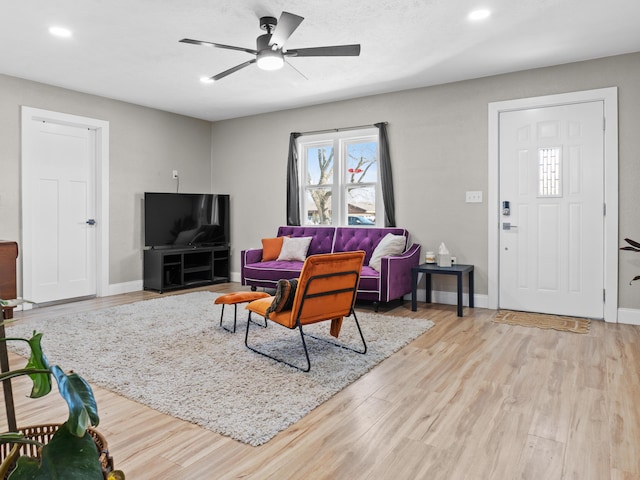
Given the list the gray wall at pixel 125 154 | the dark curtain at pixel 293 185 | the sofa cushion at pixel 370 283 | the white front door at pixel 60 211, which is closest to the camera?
the sofa cushion at pixel 370 283

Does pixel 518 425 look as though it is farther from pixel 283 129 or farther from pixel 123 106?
pixel 123 106

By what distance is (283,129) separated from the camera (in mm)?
6613

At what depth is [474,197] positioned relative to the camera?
5.05 m

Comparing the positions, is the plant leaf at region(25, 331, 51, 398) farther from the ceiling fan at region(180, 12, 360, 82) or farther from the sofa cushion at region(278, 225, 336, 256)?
the sofa cushion at region(278, 225, 336, 256)

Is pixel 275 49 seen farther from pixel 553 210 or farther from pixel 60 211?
pixel 60 211

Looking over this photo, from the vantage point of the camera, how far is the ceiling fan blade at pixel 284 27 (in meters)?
2.98

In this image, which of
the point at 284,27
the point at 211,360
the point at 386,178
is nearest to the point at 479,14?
the point at 284,27

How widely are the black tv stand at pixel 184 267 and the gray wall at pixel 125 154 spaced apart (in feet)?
0.93

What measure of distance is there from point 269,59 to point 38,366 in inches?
125

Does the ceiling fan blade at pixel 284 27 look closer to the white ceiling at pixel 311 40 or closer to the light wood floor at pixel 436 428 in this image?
the white ceiling at pixel 311 40

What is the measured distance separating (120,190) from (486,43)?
4.89m

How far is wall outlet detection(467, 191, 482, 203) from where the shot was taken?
16.4ft

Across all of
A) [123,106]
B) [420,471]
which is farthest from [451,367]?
[123,106]

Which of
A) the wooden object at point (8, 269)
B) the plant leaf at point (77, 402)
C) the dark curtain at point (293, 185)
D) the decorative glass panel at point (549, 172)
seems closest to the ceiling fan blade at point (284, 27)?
the plant leaf at point (77, 402)
